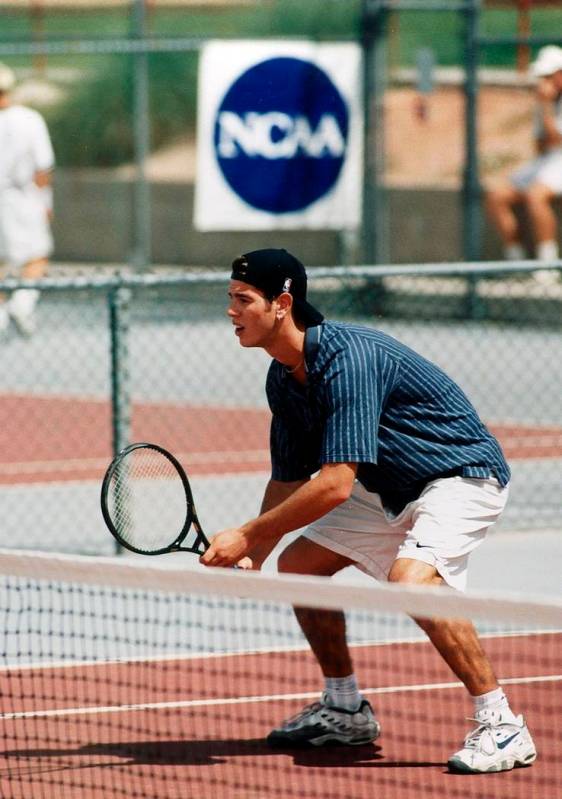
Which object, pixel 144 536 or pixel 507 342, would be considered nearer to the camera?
pixel 144 536

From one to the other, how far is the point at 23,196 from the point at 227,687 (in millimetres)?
8873

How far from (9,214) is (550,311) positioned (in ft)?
14.4

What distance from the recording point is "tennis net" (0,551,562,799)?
14.3 feet

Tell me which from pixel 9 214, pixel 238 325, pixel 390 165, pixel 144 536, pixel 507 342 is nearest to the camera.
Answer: pixel 238 325

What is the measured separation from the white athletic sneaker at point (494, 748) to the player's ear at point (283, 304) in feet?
4.28

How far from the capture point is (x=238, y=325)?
17.2ft

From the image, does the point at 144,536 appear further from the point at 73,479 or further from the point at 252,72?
the point at 252,72

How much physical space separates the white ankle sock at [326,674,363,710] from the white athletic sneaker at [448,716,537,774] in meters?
0.41

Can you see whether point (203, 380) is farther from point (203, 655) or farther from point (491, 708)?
point (491, 708)

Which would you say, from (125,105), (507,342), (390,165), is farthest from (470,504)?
(125,105)

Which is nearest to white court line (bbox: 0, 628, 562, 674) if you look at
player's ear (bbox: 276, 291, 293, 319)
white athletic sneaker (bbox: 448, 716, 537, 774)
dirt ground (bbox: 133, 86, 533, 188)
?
white athletic sneaker (bbox: 448, 716, 537, 774)

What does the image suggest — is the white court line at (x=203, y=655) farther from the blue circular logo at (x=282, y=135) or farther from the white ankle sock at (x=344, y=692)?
the blue circular logo at (x=282, y=135)

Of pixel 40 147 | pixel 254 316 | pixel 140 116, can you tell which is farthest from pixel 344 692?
pixel 140 116

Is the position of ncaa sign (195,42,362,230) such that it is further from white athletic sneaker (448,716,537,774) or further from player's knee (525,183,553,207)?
white athletic sneaker (448,716,537,774)
